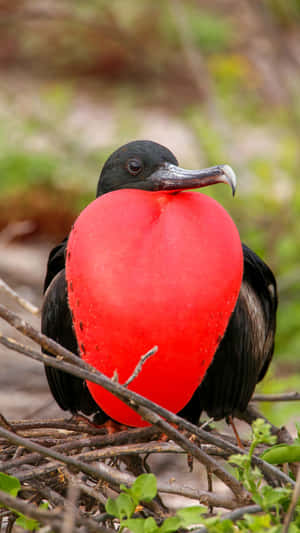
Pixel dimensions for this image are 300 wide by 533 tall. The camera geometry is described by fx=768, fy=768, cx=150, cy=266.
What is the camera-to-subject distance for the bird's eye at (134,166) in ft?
5.14

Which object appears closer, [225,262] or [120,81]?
[225,262]

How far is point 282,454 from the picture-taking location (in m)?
1.22

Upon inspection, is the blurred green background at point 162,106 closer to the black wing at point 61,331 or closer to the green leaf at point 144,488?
the black wing at point 61,331

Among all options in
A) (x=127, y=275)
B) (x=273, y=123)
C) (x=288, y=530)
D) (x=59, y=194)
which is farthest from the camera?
(x=273, y=123)

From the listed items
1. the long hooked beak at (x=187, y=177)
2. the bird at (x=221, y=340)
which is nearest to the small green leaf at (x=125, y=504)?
the bird at (x=221, y=340)

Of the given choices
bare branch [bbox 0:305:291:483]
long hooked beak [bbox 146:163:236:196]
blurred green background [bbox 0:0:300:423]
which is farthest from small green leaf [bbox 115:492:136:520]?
blurred green background [bbox 0:0:300:423]

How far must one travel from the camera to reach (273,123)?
6406mm

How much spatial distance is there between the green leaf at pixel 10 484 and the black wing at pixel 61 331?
1.27ft

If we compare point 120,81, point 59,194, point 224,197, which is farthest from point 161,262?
point 120,81

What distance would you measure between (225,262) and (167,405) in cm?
28

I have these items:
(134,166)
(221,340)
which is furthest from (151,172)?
(221,340)

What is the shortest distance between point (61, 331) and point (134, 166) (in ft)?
1.21

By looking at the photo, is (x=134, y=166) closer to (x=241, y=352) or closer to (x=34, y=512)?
(x=241, y=352)

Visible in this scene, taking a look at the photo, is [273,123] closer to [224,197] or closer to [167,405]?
[224,197]
